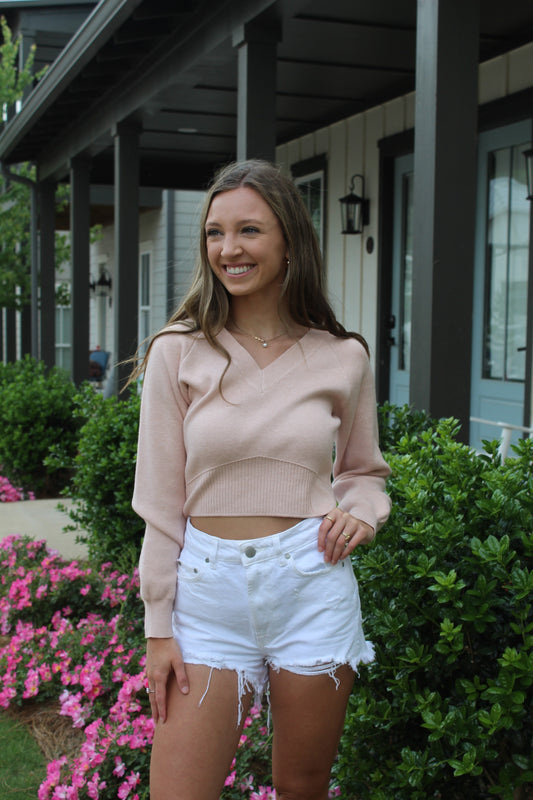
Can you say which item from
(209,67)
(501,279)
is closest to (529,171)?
(501,279)

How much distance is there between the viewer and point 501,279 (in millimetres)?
6426

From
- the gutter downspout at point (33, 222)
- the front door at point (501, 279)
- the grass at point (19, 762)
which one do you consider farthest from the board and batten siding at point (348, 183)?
the grass at point (19, 762)

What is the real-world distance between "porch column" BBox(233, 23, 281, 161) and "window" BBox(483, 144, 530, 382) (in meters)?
2.10

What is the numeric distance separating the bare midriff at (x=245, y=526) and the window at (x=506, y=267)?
15.7 ft

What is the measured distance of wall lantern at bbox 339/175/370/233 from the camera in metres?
7.89

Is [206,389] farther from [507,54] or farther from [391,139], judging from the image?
[391,139]

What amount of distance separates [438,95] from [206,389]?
83.9 inches

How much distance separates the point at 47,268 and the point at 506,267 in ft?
21.6

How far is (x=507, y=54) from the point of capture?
6047mm

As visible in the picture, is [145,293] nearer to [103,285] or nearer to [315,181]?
[103,285]

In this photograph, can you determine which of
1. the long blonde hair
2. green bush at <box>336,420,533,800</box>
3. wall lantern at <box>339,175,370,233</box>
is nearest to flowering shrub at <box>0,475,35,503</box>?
wall lantern at <box>339,175,370,233</box>

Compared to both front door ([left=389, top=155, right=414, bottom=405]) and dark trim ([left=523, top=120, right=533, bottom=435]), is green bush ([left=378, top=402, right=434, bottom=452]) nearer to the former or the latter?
dark trim ([left=523, top=120, right=533, bottom=435])

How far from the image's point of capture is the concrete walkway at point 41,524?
5436 mm

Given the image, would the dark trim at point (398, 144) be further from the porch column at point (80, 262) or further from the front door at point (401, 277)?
the porch column at point (80, 262)
